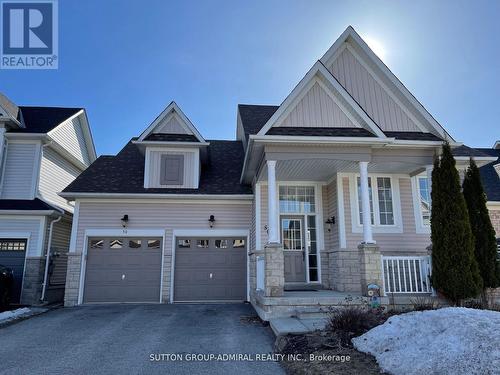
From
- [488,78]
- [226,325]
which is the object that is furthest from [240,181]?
[488,78]

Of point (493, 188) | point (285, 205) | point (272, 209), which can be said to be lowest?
point (272, 209)

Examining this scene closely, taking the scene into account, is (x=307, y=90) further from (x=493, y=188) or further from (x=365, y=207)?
(x=493, y=188)

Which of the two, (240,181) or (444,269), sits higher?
(240,181)

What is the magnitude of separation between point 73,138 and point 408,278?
13.6 m

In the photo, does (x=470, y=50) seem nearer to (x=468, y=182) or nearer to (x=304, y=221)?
(x=468, y=182)

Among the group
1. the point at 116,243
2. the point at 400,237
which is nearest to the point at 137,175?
the point at 116,243

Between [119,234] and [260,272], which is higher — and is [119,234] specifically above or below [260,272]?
above

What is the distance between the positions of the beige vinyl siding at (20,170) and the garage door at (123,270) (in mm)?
3316

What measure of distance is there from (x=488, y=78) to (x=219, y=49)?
8077 mm

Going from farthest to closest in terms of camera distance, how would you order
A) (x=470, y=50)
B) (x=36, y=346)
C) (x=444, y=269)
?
(x=470, y=50) → (x=444, y=269) → (x=36, y=346)

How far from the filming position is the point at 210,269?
35.1 feet

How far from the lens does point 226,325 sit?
23.9 ft

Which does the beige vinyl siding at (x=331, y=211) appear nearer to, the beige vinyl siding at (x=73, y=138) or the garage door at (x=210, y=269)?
the garage door at (x=210, y=269)

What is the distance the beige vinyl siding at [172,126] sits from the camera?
11781 millimetres
